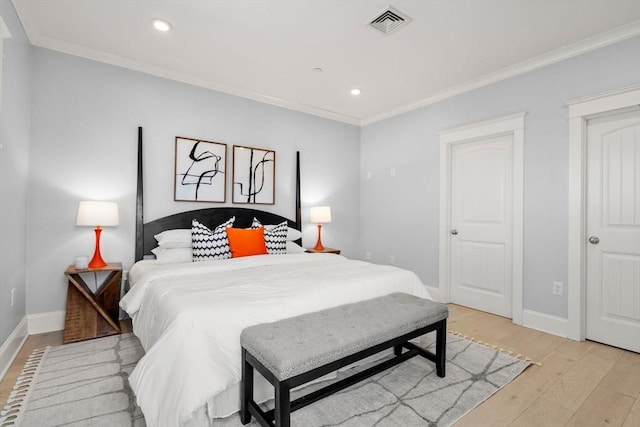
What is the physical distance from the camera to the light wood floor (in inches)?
66.4

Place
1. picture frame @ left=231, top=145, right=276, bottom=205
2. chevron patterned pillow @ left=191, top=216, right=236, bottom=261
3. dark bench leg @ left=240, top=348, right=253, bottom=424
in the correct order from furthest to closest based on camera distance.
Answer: picture frame @ left=231, top=145, right=276, bottom=205 → chevron patterned pillow @ left=191, top=216, right=236, bottom=261 → dark bench leg @ left=240, top=348, right=253, bottom=424

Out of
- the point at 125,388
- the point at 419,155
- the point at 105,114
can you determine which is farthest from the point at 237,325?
the point at 419,155

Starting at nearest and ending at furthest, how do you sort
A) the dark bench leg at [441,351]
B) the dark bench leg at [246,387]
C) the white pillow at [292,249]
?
the dark bench leg at [246,387], the dark bench leg at [441,351], the white pillow at [292,249]

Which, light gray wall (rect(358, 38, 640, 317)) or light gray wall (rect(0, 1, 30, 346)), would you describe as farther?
light gray wall (rect(358, 38, 640, 317))

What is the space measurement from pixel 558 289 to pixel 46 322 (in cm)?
462

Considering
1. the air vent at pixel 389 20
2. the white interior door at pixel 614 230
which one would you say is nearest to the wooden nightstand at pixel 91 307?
the air vent at pixel 389 20

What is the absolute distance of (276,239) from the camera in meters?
3.43

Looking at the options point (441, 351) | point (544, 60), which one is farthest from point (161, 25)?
point (544, 60)

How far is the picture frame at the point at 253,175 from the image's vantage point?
12.4ft

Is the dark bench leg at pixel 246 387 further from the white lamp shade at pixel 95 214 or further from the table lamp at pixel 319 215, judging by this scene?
the table lamp at pixel 319 215

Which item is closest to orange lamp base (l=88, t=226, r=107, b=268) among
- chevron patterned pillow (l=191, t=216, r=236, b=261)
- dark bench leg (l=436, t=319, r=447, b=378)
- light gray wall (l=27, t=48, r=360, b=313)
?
light gray wall (l=27, t=48, r=360, b=313)

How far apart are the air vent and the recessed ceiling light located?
1621 mm

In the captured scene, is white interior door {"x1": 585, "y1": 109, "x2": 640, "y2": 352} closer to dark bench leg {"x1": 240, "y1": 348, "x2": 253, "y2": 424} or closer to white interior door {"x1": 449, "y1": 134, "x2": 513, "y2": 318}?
white interior door {"x1": 449, "y1": 134, "x2": 513, "y2": 318}

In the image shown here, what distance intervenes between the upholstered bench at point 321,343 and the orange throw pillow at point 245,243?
144cm
